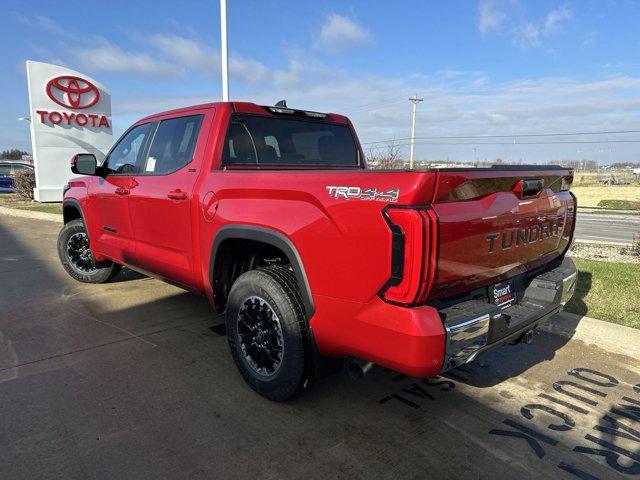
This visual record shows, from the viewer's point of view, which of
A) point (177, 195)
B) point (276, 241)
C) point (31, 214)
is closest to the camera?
point (276, 241)

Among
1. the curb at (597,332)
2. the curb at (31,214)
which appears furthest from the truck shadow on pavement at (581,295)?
the curb at (31,214)

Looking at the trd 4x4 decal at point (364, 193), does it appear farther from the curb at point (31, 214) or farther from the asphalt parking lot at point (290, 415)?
the curb at point (31, 214)

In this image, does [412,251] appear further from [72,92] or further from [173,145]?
[72,92]

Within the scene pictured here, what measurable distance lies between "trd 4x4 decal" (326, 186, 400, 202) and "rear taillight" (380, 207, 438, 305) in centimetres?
6

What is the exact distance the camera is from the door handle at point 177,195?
11.8ft

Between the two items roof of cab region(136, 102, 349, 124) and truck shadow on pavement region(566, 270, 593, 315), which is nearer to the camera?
roof of cab region(136, 102, 349, 124)

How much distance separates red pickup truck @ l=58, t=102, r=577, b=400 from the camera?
2.18 metres

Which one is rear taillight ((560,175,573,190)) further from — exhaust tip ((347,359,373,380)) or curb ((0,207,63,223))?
curb ((0,207,63,223))

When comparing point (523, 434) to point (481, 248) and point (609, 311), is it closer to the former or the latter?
point (481, 248)

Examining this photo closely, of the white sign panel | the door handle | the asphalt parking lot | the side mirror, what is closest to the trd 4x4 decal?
the asphalt parking lot

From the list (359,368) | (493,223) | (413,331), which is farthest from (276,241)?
(493,223)

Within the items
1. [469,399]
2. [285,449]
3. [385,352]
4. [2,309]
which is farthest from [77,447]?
[2,309]

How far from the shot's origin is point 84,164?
4613 mm

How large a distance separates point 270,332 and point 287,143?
5.81 ft
